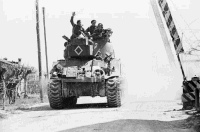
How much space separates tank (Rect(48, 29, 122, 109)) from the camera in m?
15.7

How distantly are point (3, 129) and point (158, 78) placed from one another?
19.8 metres

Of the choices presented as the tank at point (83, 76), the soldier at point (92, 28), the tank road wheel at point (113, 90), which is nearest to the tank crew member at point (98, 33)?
the soldier at point (92, 28)

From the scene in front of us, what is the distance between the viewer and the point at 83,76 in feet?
52.0

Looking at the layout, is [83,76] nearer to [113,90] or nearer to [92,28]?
[113,90]

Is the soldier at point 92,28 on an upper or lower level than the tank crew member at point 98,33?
upper

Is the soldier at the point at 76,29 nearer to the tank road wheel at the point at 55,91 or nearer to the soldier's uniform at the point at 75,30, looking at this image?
the soldier's uniform at the point at 75,30

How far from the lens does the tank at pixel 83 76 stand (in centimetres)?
1570

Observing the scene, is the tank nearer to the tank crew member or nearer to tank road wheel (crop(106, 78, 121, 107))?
tank road wheel (crop(106, 78, 121, 107))

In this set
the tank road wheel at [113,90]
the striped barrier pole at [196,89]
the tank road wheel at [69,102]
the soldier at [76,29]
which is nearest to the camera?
the striped barrier pole at [196,89]

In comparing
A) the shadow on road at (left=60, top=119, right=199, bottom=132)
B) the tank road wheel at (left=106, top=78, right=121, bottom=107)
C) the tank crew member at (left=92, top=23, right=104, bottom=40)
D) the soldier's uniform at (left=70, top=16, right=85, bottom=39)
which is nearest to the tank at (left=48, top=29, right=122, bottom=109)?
the tank road wheel at (left=106, top=78, right=121, bottom=107)

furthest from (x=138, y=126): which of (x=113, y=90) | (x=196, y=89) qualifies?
(x=113, y=90)

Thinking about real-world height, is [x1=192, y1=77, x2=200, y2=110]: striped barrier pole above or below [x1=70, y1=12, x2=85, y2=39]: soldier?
below

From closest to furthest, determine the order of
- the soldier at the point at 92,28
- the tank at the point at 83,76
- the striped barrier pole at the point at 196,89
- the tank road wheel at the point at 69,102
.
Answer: the striped barrier pole at the point at 196,89
the tank at the point at 83,76
the tank road wheel at the point at 69,102
the soldier at the point at 92,28

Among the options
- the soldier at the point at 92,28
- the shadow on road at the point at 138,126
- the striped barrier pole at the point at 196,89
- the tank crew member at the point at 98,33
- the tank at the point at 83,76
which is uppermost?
the soldier at the point at 92,28
